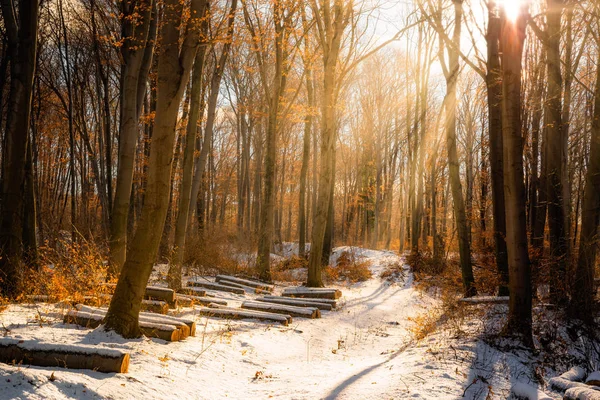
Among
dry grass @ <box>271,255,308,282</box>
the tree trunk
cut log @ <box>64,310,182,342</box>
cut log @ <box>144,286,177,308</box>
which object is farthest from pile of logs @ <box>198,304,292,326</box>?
dry grass @ <box>271,255,308,282</box>

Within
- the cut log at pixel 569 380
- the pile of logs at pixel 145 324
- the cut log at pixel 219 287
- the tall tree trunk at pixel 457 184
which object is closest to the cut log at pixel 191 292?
the cut log at pixel 219 287

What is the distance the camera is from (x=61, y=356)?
3670mm

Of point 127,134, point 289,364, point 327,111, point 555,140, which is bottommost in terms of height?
point 289,364

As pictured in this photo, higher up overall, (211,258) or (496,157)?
(496,157)

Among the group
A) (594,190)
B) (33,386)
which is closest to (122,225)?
(33,386)

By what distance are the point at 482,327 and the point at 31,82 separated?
858 cm

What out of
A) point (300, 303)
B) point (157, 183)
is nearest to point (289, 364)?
point (157, 183)

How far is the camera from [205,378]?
4578 millimetres

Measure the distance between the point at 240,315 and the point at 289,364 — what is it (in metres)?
2.22

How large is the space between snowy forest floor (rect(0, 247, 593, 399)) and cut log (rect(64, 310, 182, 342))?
15 cm

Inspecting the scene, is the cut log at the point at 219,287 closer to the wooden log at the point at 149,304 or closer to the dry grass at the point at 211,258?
the dry grass at the point at 211,258

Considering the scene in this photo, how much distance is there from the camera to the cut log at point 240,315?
25.2 feet

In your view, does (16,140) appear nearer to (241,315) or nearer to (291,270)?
(241,315)

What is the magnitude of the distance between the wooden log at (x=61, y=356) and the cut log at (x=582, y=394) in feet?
13.8
